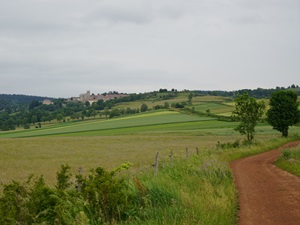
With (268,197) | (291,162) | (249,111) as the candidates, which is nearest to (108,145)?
(249,111)

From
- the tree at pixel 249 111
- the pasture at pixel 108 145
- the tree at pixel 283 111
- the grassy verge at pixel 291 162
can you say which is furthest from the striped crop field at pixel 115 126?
the grassy verge at pixel 291 162

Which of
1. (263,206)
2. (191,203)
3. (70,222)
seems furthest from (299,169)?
(70,222)

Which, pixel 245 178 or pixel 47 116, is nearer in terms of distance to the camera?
pixel 245 178

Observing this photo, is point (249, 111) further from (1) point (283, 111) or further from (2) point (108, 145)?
(2) point (108, 145)

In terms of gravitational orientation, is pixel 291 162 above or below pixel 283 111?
below

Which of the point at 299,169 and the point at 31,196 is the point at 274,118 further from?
the point at 31,196

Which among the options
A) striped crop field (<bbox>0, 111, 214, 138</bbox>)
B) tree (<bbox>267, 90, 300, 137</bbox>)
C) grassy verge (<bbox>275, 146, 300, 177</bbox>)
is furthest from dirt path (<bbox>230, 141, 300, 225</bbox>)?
striped crop field (<bbox>0, 111, 214, 138</bbox>)

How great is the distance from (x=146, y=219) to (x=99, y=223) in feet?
3.36

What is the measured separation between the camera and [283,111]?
50.8m

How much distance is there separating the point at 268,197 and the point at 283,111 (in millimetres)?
42545

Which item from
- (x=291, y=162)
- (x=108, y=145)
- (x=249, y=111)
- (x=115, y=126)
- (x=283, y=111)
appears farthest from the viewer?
(x=115, y=126)

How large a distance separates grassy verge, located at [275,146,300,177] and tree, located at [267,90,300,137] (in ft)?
97.3

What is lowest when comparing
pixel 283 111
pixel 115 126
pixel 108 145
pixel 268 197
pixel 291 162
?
pixel 115 126

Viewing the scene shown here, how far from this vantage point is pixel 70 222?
662 centimetres
